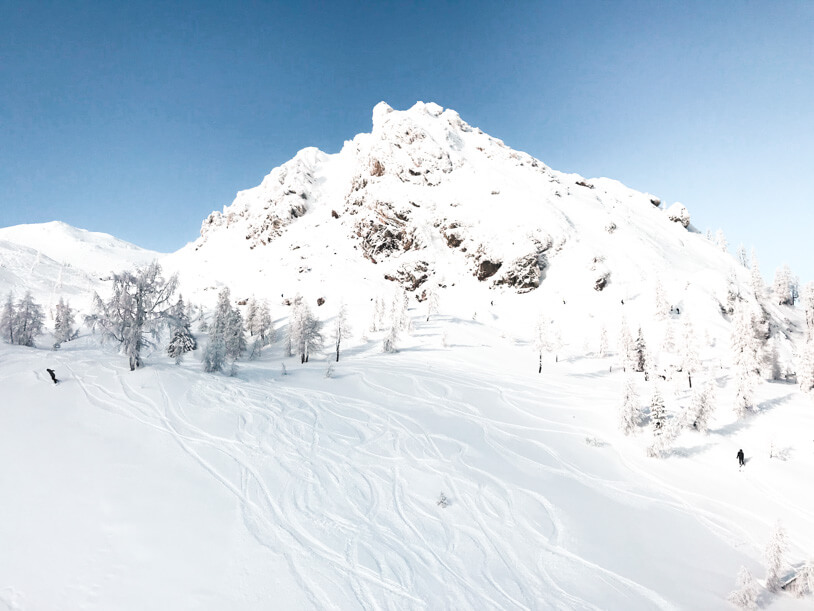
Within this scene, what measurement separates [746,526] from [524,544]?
12.0 meters

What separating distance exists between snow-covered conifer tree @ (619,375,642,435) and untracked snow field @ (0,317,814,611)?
1022 millimetres

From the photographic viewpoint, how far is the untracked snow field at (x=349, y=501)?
829cm

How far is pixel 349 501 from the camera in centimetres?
1233

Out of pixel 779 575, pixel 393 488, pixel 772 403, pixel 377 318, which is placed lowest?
pixel 779 575

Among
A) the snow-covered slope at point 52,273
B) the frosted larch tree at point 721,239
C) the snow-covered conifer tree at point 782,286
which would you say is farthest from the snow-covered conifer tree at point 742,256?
the snow-covered slope at point 52,273

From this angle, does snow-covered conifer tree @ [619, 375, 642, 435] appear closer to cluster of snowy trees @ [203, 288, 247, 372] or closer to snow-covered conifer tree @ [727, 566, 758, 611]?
snow-covered conifer tree @ [727, 566, 758, 611]

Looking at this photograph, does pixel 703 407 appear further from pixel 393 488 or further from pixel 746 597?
pixel 393 488

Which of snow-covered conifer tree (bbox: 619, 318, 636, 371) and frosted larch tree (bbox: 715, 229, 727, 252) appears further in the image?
frosted larch tree (bbox: 715, 229, 727, 252)

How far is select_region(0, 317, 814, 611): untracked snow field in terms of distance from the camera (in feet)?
27.2

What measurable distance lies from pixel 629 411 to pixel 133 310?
36.6 meters

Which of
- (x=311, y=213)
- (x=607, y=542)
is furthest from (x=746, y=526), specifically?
(x=311, y=213)

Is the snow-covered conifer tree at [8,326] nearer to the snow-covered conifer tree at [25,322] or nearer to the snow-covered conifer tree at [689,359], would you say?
the snow-covered conifer tree at [25,322]

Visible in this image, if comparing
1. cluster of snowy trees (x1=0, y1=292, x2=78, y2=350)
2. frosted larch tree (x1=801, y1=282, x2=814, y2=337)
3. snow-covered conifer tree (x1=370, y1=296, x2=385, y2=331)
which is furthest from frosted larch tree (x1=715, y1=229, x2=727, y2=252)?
cluster of snowy trees (x1=0, y1=292, x2=78, y2=350)

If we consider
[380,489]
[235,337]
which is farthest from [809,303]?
[235,337]
